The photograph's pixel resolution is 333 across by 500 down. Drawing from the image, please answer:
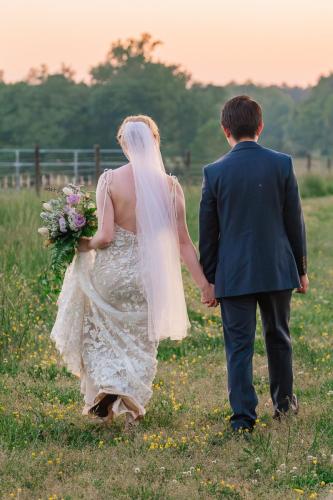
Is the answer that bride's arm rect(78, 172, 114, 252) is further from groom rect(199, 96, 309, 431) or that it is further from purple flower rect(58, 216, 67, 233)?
groom rect(199, 96, 309, 431)

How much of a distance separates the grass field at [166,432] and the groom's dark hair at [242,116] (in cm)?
184

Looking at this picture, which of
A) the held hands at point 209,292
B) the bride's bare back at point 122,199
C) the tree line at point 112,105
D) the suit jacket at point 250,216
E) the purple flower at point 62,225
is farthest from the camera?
the tree line at point 112,105

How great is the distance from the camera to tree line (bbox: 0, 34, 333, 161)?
67.2m

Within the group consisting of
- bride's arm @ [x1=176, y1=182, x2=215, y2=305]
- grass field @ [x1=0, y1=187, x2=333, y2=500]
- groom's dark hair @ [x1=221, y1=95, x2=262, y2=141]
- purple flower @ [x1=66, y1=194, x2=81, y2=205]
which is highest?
groom's dark hair @ [x1=221, y1=95, x2=262, y2=141]

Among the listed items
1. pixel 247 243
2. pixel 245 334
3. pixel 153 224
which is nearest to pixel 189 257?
pixel 153 224

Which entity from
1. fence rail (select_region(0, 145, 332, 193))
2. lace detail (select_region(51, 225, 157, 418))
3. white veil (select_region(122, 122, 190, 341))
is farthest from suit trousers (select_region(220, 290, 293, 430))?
fence rail (select_region(0, 145, 332, 193))

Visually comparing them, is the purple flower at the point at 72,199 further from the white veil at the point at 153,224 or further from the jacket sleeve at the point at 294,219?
the jacket sleeve at the point at 294,219

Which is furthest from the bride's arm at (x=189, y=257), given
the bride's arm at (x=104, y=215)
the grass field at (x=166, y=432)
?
the grass field at (x=166, y=432)

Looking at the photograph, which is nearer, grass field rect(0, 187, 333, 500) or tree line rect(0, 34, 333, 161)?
grass field rect(0, 187, 333, 500)

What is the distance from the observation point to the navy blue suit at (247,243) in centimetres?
618

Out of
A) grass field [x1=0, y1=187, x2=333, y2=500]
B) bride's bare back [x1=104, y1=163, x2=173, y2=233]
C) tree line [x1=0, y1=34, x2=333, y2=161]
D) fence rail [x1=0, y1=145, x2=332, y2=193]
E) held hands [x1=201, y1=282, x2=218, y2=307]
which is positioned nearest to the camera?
grass field [x1=0, y1=187, x2=333, y2=500]

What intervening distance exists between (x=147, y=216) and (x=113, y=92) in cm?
6449

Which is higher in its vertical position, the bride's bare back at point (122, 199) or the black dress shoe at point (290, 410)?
the bride's bare back at point (122, 199)

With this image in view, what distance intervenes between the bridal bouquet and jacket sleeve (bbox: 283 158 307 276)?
1.34 meters
